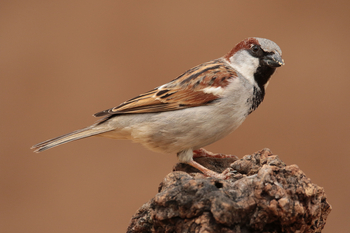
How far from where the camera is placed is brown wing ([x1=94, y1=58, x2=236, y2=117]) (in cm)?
233

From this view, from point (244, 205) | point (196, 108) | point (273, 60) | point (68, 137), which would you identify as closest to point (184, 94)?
point (196, 108)

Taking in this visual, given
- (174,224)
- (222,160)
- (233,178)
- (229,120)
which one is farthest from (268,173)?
(222,160)

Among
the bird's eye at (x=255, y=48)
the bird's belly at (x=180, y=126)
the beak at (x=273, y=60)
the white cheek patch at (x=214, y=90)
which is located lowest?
the bird's belly at (x=180, y=126)

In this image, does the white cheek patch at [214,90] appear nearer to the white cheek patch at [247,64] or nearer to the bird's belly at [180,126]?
the bird's belly at [180,126]

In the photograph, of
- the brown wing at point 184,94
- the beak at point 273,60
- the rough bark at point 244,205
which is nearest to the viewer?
the rough bark at point 244,205

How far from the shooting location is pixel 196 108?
2.31 meters

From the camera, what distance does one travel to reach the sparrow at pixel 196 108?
2.28 meters

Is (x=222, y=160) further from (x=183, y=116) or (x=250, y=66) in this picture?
(x=250, y=66)

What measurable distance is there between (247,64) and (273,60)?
0.20m

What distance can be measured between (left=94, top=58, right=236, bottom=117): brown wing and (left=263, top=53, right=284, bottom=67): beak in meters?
0.23

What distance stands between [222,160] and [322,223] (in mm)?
925

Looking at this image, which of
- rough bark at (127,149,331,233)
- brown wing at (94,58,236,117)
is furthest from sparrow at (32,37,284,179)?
rough bark at (127,149,331,233)

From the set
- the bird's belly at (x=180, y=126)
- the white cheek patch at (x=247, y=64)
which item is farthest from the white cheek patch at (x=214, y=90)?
the white cheek patch at (x=247, y=64)

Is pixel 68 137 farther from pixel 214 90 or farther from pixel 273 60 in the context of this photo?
pixel 273 60
